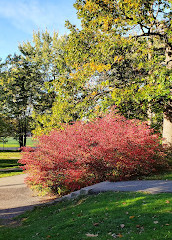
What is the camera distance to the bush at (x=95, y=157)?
11516mm

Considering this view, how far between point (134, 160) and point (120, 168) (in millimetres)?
822

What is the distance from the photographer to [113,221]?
5.67 meters

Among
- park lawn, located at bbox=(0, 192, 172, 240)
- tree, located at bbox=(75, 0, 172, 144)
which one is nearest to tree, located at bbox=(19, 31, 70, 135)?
tree, located at bbox=(75, 0, 172, 144)

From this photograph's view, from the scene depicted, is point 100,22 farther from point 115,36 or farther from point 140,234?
point 140,234

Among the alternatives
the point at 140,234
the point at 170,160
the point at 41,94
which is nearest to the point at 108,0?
the point at 170,160

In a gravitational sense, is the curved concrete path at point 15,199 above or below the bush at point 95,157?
below

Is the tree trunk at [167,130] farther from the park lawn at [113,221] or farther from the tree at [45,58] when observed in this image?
the tree at [45,58]

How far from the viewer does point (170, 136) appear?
14.5 m

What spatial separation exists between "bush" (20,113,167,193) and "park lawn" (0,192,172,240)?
3294mm

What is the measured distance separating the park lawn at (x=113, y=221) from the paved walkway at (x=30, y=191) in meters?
1.05

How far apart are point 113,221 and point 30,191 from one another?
875cm

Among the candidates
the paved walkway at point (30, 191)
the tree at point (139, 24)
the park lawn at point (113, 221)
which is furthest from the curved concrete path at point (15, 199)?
the tree at point (139, 24)

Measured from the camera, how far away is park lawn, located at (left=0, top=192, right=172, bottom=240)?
489cm

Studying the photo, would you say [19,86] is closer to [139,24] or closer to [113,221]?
[139,24]
